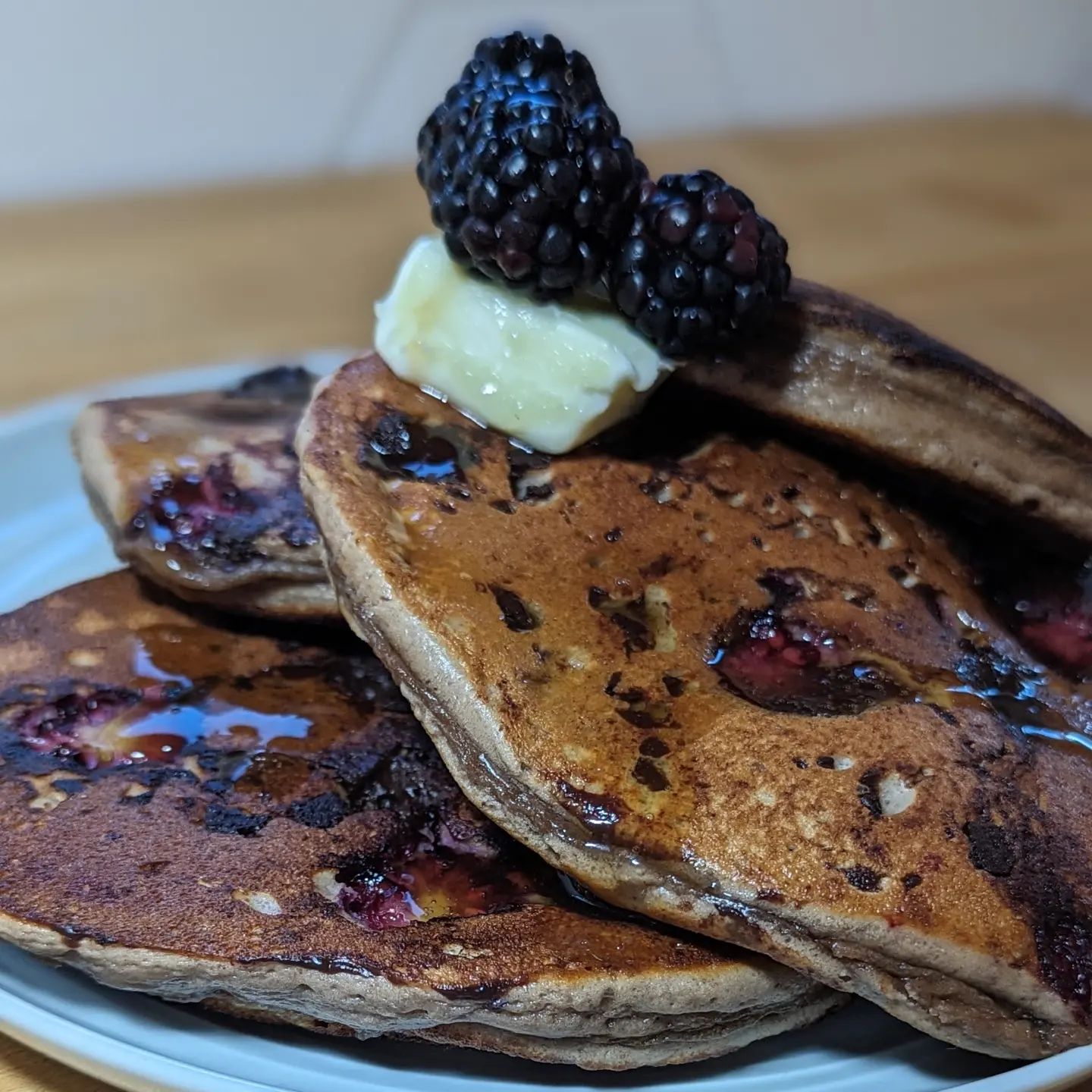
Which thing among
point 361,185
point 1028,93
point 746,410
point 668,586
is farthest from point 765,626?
point 1028,93

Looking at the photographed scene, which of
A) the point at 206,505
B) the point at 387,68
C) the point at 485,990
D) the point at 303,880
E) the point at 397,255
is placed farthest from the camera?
the point at 387,68

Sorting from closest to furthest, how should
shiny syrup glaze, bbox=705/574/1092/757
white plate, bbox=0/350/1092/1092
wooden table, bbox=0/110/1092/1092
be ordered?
white plate, bbox=0/350/1092/1092 → shiny syrup glaze, bbox=705/574/1092/757 → wooden table, bbox=0/110/1092/1092

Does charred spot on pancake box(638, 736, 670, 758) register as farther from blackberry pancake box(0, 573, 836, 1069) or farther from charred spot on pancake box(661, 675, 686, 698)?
blackberry pancake box(0, 573, 836, 1069)

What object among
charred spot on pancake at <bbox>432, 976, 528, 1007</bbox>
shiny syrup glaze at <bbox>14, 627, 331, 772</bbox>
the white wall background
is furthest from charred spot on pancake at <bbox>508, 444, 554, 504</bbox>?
the white wall background

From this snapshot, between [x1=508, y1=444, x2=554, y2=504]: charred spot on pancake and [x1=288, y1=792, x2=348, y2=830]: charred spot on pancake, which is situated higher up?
[x1=508, y1=444, x2=554, y2=504]: charred spot on pancake

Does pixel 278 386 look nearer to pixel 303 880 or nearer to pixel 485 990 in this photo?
pixel 303 880

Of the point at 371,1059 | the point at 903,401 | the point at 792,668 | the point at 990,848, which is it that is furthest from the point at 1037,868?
the point at 371,1059

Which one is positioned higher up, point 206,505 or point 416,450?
point 416,450
